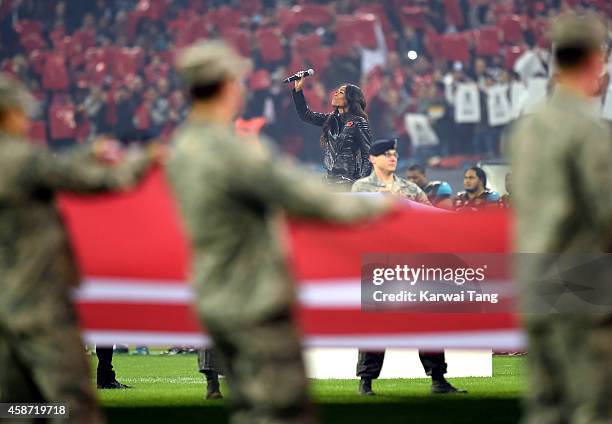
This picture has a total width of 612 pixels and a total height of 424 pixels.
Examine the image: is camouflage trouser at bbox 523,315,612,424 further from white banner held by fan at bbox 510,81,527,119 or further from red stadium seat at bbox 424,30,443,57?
red stadium seat at bbox 424,30,443,57

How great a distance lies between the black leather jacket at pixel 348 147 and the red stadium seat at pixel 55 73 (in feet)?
56.3

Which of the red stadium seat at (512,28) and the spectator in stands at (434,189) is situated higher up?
the spectator in stands at (434,189)

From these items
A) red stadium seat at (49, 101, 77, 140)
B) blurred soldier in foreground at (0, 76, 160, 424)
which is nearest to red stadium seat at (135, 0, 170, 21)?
red stadium seat at (49, 101, 77, 140)

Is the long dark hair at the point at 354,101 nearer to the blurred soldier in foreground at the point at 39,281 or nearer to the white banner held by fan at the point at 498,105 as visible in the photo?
the blurred soldier in foreground at the point at 39,281

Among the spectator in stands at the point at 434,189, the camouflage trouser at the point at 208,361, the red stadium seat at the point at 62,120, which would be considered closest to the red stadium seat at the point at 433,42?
the red stadium seat at the point at 62,120

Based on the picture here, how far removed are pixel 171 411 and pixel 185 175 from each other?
12.9ft

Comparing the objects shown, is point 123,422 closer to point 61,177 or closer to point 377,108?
point 61,177

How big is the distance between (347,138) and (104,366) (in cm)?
340

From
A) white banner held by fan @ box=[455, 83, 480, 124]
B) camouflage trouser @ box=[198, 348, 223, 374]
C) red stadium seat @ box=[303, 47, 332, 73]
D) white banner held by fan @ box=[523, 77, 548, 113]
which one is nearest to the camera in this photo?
camouflage trouser @ box=[198, 348, 223, 374]

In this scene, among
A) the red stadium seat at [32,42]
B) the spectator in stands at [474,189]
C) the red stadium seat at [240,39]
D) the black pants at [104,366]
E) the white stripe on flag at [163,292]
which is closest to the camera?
the white stripe on flag at [163,292]

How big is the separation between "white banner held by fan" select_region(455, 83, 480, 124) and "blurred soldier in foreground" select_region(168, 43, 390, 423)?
2126 centimetres

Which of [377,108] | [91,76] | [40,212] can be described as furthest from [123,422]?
[91,76]

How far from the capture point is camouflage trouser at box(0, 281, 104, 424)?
176 inches

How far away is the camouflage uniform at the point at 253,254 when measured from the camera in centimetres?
363
